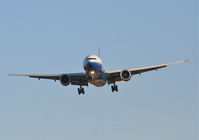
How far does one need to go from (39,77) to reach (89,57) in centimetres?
847

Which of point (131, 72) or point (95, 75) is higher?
point (131, 72)

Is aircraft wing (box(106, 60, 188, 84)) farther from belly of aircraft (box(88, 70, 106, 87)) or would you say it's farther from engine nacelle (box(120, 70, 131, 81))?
belly of aircraft (box(88, 70, 106, 87))

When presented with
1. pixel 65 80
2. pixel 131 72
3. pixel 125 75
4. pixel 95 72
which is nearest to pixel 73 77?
pixel 65 80

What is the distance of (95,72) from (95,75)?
0.41 m

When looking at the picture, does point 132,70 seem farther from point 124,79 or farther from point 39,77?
point 39,77

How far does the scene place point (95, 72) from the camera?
60125 millimetres

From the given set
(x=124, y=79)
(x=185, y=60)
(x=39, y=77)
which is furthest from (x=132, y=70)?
(x=39, y=77)

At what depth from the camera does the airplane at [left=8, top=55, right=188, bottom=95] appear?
2377 inches

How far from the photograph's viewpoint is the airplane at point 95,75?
60.4 m

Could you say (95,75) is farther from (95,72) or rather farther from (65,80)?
(65,80)

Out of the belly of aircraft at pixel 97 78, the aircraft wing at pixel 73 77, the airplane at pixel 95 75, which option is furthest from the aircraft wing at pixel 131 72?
the aircraft wing at pixel 73 77

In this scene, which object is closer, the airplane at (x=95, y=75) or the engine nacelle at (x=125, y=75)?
the airplane at (x=95, y=75)

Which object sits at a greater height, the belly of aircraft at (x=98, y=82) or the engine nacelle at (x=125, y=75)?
the engine nacelle at (x=125, y=75)

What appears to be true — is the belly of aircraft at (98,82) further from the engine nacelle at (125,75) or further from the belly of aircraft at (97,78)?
the engine nacelle at (125,75)
